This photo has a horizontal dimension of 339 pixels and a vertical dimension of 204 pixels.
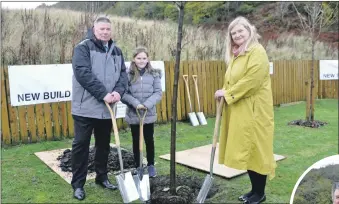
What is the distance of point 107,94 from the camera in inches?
135

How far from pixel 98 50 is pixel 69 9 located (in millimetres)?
10005

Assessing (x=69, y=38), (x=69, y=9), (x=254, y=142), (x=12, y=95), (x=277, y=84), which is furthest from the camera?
(x=69, y=9)

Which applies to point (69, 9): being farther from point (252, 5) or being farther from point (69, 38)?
point (252, 5)

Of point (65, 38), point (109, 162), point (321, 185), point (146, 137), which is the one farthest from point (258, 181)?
point (65, 38)

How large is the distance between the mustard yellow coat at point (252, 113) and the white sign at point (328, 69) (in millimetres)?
10060

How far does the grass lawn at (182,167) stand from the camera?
3.71m

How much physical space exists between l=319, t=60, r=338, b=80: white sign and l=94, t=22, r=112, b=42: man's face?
10510 mm

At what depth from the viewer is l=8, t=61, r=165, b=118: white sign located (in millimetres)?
5723

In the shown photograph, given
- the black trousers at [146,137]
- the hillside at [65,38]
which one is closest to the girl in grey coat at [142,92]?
the black trousers at [146,137]

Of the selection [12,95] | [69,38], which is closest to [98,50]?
[12,95]

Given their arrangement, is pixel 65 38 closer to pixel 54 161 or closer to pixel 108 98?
pixel 54 161

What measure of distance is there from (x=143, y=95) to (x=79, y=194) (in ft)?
4.17

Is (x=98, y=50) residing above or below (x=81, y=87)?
above

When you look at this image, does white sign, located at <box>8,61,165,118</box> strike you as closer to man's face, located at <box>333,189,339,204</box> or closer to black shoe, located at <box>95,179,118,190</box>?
black shoe, located at <box>95,179,118,190</box>
